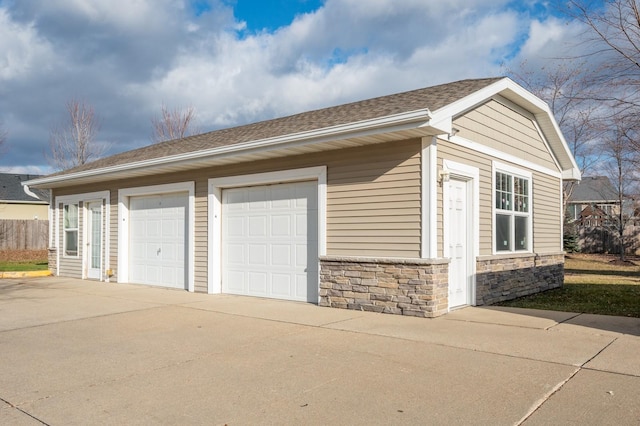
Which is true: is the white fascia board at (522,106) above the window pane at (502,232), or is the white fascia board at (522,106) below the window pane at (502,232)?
above

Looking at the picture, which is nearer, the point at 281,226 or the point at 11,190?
the point at 281,226

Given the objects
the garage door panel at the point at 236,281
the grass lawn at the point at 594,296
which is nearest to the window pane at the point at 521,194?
the grass lawn at the point at 594,296

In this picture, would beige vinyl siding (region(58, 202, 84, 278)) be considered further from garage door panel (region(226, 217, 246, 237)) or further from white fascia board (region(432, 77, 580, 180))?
white fascia board (region(432, 77, 580, 180))

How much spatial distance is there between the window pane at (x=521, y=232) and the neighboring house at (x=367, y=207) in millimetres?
42

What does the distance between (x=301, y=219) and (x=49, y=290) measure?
20.9 ft

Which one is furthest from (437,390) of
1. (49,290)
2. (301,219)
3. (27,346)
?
(49,290)

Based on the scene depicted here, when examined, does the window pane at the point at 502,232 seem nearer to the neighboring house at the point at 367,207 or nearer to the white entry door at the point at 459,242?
the neighboring house at the point at 367,207

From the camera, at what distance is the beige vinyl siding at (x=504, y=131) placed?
927 cm

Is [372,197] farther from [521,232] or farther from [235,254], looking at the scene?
[521,232]

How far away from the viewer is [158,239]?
494 inches

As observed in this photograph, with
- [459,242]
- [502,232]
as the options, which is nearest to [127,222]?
[459,242]

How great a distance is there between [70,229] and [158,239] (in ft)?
13.3

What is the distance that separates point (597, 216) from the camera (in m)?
31.9

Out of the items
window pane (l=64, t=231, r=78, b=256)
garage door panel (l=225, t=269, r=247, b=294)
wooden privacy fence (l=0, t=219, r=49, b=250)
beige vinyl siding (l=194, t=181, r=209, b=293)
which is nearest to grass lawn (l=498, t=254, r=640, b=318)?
garage door panel (l=225, t=269, r=247, b=294)
